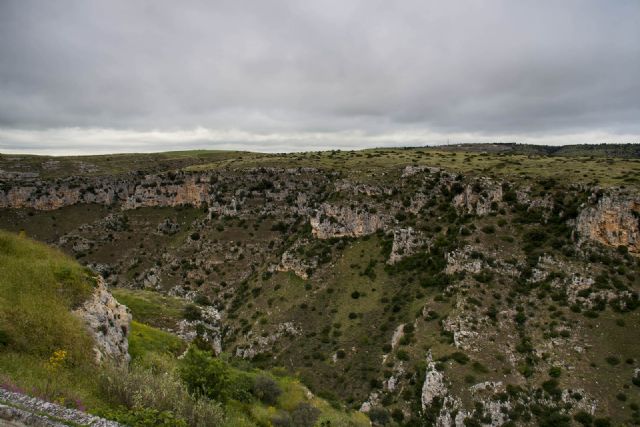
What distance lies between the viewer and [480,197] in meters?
→ 60.5

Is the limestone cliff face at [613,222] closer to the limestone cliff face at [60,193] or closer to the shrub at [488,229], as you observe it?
the shrub at [488,229]

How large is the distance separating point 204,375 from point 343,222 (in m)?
54.8

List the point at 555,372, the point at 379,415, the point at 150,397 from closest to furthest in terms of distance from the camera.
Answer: the point at 150,397 < the point at 379,415 < the point at 555,372

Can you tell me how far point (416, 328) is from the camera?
4741cm

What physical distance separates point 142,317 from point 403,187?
5336 centimetres

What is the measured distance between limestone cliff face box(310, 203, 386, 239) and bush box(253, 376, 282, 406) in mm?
46667

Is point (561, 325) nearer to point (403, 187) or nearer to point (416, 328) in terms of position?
point (416, 328)

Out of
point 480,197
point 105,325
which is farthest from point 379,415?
point 480,197

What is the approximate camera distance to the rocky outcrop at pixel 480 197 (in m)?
59.4

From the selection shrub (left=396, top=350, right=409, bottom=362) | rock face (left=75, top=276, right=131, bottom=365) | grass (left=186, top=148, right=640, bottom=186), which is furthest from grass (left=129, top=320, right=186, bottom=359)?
grass (left=186, top=148, right=640, bottom=186)

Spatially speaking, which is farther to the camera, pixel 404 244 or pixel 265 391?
pixel 404 244

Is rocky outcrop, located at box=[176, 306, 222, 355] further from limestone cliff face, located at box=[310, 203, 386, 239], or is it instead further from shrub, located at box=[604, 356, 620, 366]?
limestone cliff face, located at box=[310, 203, 386, 239]

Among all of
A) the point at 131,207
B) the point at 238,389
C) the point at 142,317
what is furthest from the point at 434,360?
the point at 131,207

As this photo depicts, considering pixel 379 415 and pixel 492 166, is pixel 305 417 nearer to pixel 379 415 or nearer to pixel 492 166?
pixel 379 415
